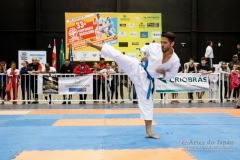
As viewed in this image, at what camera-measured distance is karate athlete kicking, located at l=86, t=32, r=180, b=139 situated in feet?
16.8

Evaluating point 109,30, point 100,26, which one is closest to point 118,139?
point 109,30

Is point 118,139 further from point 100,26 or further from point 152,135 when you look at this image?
point 100,26

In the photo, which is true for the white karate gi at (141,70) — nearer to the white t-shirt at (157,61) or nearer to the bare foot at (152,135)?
the white t-shirt at (157,61)

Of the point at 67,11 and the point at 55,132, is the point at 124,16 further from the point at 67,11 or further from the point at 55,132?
the point at 55,132

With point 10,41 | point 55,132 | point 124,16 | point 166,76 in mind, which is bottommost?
point 55,132

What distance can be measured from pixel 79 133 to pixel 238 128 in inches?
119

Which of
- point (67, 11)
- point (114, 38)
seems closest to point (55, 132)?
point (114, 38)

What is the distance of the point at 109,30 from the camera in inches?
802

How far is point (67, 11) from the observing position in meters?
21.7

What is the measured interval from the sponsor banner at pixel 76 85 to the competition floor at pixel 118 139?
3841mm

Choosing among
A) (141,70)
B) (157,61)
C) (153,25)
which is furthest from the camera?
(153,25)

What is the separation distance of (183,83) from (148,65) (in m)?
6.56

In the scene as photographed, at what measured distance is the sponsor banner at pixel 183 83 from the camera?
11414 mm

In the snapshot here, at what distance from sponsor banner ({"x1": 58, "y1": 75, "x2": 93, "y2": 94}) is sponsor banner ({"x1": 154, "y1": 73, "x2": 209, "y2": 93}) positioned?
7.81ft
